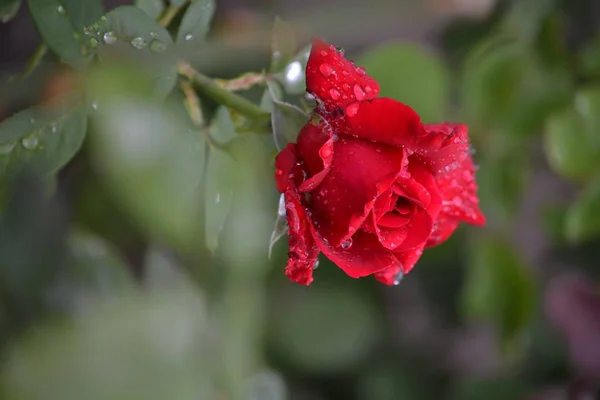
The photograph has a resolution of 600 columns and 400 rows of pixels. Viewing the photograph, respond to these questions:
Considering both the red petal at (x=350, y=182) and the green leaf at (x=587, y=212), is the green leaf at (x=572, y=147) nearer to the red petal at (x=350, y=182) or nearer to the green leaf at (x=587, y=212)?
the green leaf at (x=587, y=212)

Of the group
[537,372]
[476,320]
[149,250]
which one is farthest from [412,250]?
[537,372]

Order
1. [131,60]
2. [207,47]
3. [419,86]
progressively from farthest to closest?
[419,86]
[207,47]
[131,60]

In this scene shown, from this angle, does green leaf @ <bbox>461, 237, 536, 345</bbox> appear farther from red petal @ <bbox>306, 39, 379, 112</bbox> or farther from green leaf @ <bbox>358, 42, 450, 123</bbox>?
red petal @ <bbox>306, 39, 379, 112</bbox>

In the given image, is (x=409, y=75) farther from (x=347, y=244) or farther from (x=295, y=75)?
(x=347, y=244)

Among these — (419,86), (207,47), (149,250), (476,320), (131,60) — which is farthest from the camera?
(476,320)

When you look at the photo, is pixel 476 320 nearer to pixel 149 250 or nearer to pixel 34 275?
pixel 149 250
